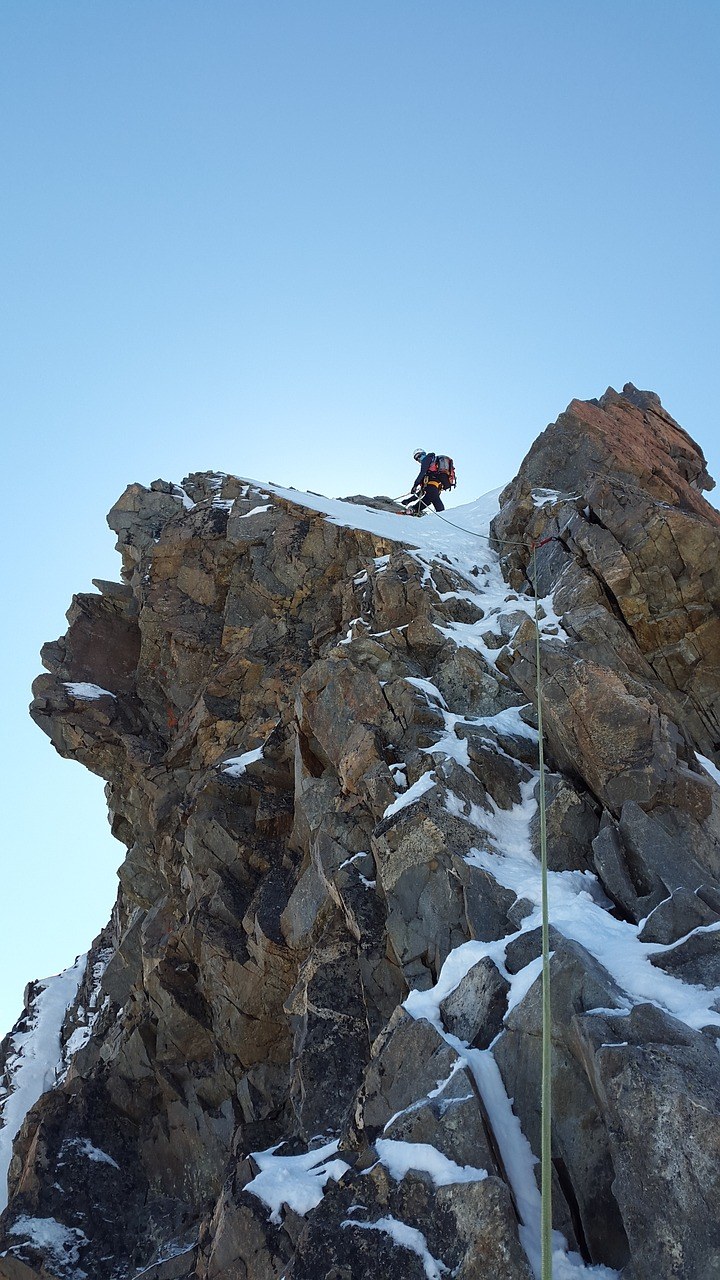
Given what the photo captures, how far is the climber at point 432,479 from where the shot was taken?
28203 mm

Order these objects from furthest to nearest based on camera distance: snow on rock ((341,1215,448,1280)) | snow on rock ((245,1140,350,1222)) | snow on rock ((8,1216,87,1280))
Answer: snow on rock ((8,1216,87,1280)), snow on rock ((245,1140,350,1222)), snow on rock ((341,1215,448,1280))

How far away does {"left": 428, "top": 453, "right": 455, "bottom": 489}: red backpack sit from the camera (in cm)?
2817

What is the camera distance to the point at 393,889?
40.9 ft

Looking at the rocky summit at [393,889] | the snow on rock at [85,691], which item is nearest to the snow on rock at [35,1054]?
the rocky summit at [393,889]

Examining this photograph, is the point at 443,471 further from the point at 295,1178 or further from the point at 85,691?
the point at 295,1178

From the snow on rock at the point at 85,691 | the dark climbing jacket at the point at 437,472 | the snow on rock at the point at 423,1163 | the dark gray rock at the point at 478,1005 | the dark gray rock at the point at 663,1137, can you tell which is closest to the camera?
the dark gray rock at the point at 663,1137

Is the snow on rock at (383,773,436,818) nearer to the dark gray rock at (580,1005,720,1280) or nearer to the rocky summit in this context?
the rocky summit

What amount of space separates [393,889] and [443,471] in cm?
1840

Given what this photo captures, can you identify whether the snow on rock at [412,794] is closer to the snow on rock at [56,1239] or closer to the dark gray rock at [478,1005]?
the dark gray rock at [478,1005]

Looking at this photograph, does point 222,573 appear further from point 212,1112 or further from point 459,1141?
point 459,1141

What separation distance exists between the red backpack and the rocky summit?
1212 mm

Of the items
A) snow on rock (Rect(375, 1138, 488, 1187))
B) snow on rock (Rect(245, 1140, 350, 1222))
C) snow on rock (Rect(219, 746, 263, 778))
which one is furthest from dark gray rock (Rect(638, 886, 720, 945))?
snow on rock (Rect(219, 746, 263, 778))

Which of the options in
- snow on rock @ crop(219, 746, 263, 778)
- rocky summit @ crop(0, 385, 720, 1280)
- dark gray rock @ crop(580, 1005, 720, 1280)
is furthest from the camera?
snow on rock @ crop(219, 746, 263, 778)

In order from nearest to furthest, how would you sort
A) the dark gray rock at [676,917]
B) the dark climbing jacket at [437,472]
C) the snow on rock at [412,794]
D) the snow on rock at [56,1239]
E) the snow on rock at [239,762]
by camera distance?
the dark gray rock at [676,917] → the snow on rock at [412,794] → the snow on rock at [56,1239] → the snow on rock at [239,762] → the dark climbing jacket at [437,472]
